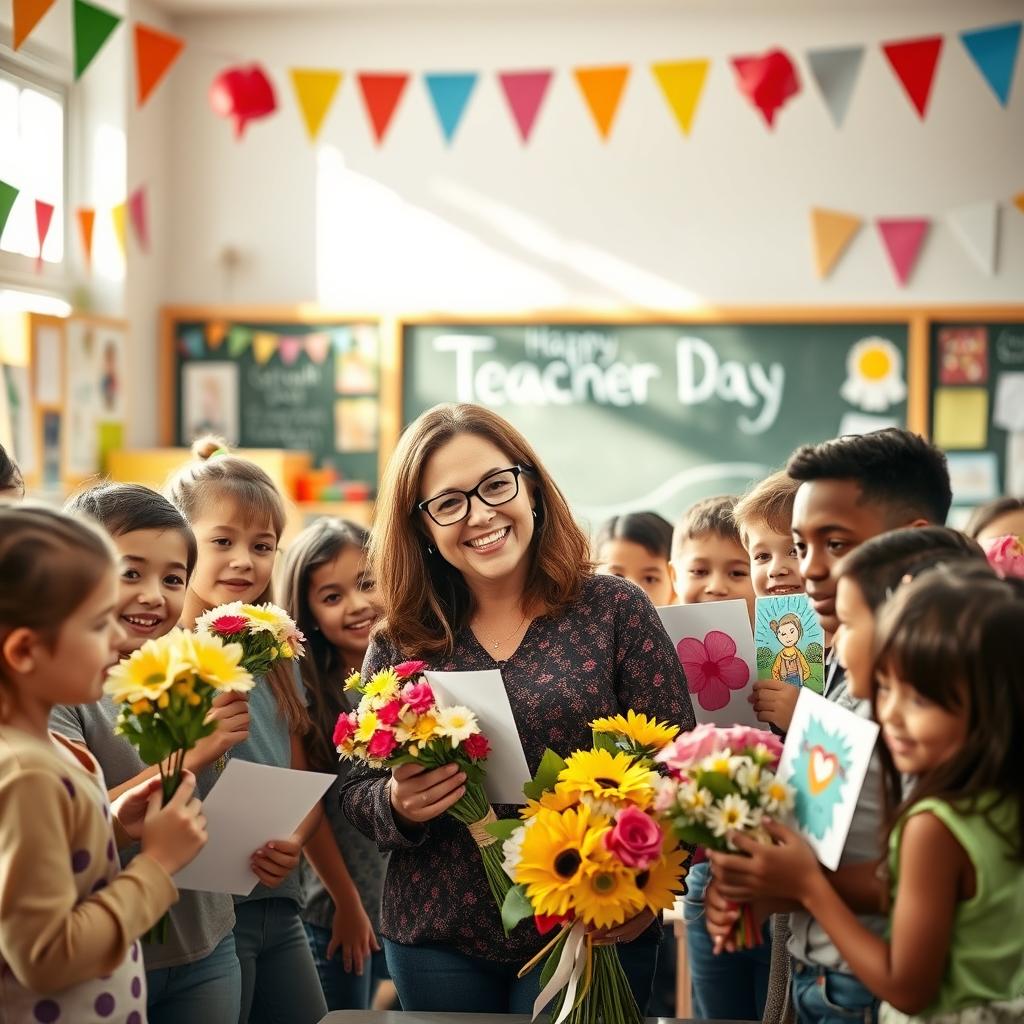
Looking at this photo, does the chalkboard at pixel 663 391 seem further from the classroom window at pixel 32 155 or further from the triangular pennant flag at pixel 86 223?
the classroom window at pixel 32 155

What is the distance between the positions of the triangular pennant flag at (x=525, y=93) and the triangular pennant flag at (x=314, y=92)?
0.69 m

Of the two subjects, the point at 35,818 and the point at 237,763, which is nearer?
the point at 35,818

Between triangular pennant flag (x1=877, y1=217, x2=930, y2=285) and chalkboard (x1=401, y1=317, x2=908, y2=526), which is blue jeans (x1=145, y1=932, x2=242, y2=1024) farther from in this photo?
triangular pennant flag (x1=877, y1=217, x2=930, y2=285)

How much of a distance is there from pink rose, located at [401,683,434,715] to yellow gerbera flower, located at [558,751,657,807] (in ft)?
0.70

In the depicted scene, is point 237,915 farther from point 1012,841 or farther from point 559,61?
point 559,61

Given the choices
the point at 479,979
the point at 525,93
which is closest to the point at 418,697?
the point at 479,979

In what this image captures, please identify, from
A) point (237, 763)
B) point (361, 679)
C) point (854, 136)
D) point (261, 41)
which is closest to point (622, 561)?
point (361, 679)

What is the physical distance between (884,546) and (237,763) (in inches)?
33.8

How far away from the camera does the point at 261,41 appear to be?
554cm

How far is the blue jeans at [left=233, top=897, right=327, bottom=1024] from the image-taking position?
2084 mm

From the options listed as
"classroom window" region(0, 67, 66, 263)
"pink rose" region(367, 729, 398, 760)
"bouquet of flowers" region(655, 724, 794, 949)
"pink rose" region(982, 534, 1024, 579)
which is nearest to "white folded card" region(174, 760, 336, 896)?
"pink rose" region(367, 729, 398, 760)

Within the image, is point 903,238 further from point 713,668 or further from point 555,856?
point 555,856

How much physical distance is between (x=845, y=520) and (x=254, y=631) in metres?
0.84

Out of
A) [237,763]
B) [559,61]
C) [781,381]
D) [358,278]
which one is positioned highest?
[559,61]
